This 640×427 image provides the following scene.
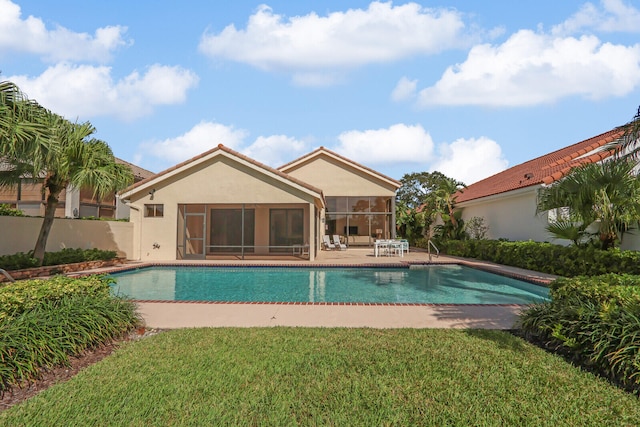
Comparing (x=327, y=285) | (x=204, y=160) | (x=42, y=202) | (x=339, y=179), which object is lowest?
(x=327, y=285)

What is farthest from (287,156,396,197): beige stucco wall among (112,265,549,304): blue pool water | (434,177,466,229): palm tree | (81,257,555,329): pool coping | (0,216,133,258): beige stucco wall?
(81,257,555,329): pool coping

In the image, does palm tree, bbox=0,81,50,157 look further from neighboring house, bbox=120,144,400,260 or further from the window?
the window

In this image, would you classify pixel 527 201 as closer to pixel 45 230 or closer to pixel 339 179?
pixel 339 179

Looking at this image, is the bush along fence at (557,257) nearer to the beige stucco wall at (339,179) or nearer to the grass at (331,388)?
the grass at (331,388)

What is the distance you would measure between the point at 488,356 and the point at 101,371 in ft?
15.7

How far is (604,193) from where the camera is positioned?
1018 centimetres

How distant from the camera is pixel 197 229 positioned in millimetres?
20469

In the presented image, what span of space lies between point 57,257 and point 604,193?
1808cm

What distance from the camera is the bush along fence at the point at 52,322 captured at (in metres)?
4.35

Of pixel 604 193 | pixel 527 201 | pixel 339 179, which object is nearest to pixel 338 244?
pixel 339 179

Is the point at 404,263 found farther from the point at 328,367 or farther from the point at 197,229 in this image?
the point at 328,367

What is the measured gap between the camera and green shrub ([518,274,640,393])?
4.36 meters

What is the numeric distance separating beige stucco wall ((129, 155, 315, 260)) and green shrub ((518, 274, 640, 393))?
1366cm

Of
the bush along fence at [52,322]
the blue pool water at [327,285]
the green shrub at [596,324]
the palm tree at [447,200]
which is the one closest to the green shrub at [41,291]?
the bush along fence at [52,322]
